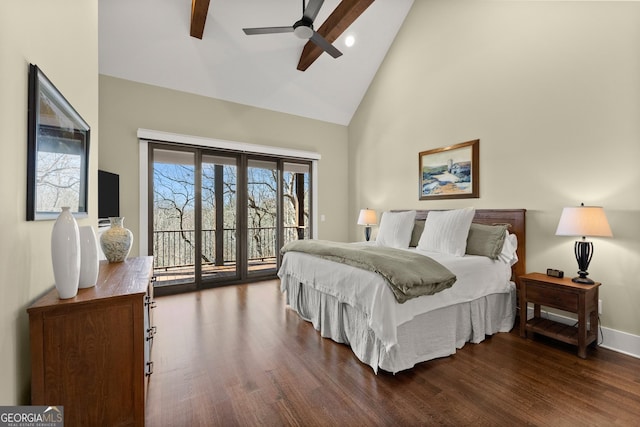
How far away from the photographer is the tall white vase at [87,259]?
1.42 metres

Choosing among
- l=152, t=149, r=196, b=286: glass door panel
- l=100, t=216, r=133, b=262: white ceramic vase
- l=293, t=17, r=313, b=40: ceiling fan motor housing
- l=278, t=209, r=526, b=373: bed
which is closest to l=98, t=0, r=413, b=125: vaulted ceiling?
l=293, t=17, r=313, b=40: ceiling fan motor housing

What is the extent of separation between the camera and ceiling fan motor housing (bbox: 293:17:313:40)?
274cm

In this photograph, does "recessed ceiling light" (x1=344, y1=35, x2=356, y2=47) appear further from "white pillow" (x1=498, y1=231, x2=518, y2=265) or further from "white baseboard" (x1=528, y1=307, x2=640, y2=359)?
"white baseboard" (x1=528, y1=307, x2=640, y2=359)

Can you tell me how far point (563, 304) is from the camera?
2.34 metres

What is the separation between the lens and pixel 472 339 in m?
2.50

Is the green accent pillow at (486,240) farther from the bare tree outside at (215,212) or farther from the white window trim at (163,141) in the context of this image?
the white window trim at (163,141)

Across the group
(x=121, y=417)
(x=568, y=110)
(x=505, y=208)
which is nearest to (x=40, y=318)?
(x=121, y=417)

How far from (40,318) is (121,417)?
23.5 inches

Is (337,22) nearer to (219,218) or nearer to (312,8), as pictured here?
(312,8)

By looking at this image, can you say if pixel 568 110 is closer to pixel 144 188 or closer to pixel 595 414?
pixel 595 414

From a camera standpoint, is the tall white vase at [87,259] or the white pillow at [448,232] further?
the white pillow at [448,232]

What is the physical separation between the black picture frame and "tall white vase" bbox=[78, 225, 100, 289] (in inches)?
6.8

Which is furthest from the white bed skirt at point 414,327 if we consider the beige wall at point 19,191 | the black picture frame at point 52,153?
the black picture frame at point 52,153

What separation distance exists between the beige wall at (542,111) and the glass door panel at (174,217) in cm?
342
